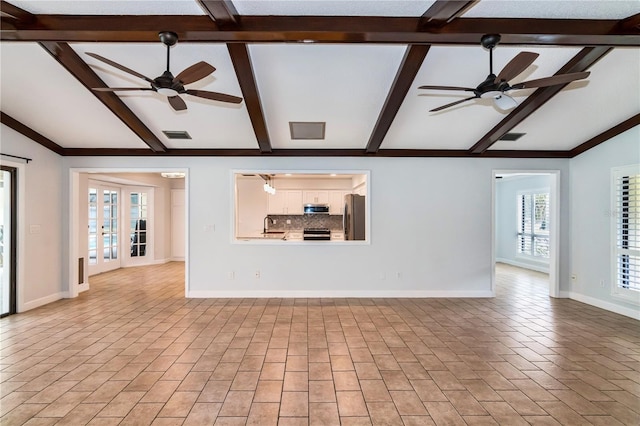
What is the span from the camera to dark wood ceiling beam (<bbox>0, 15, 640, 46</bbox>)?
2.65m

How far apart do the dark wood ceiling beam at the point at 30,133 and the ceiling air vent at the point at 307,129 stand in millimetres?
3753

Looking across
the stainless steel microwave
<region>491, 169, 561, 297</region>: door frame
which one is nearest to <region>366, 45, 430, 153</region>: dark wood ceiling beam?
<region>491, 169, 561, 297</region>: door frame

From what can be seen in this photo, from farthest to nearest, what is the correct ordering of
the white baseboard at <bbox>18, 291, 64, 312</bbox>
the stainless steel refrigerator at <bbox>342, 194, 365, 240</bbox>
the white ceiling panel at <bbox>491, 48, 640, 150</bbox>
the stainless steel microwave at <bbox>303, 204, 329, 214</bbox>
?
1. the stainless steel microwave at <bbox>303, 204, 329, 214</bbox>
2. the stainless steel refrigerator at <bbox>342, 194, 365, 240</bbox>
3. the white baseboard at <bbox>18, 291, 64, 312</bbox>
4. the white ceiling panel at <bbox>491, 48, 640, 150</bbox>

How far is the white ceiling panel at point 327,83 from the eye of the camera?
3148mm

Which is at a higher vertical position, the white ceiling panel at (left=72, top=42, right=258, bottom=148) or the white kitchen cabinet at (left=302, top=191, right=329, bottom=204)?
the white ceiling panel at (left=72, top=42, right=258, bottom=148)

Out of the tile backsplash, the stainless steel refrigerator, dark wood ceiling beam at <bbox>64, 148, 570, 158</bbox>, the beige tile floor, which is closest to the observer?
the beige tile floor

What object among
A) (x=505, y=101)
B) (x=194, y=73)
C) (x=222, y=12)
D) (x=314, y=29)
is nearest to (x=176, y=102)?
(x=194, y=73)

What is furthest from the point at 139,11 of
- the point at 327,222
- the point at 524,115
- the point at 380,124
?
the point at 327,222

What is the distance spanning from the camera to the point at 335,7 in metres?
2.62

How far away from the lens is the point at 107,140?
4.84 meters

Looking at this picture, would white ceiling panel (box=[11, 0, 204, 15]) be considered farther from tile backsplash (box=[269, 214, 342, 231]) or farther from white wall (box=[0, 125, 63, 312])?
tile backsplash (box=[269, 214, 342, 231])

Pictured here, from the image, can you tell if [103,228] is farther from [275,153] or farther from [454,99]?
[454,99]

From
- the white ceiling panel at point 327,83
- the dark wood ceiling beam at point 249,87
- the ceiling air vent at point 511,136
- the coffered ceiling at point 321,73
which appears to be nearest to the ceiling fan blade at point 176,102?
the coffered ceiling at point 321,73

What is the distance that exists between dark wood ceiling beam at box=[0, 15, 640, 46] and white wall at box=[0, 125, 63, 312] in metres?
2.55
